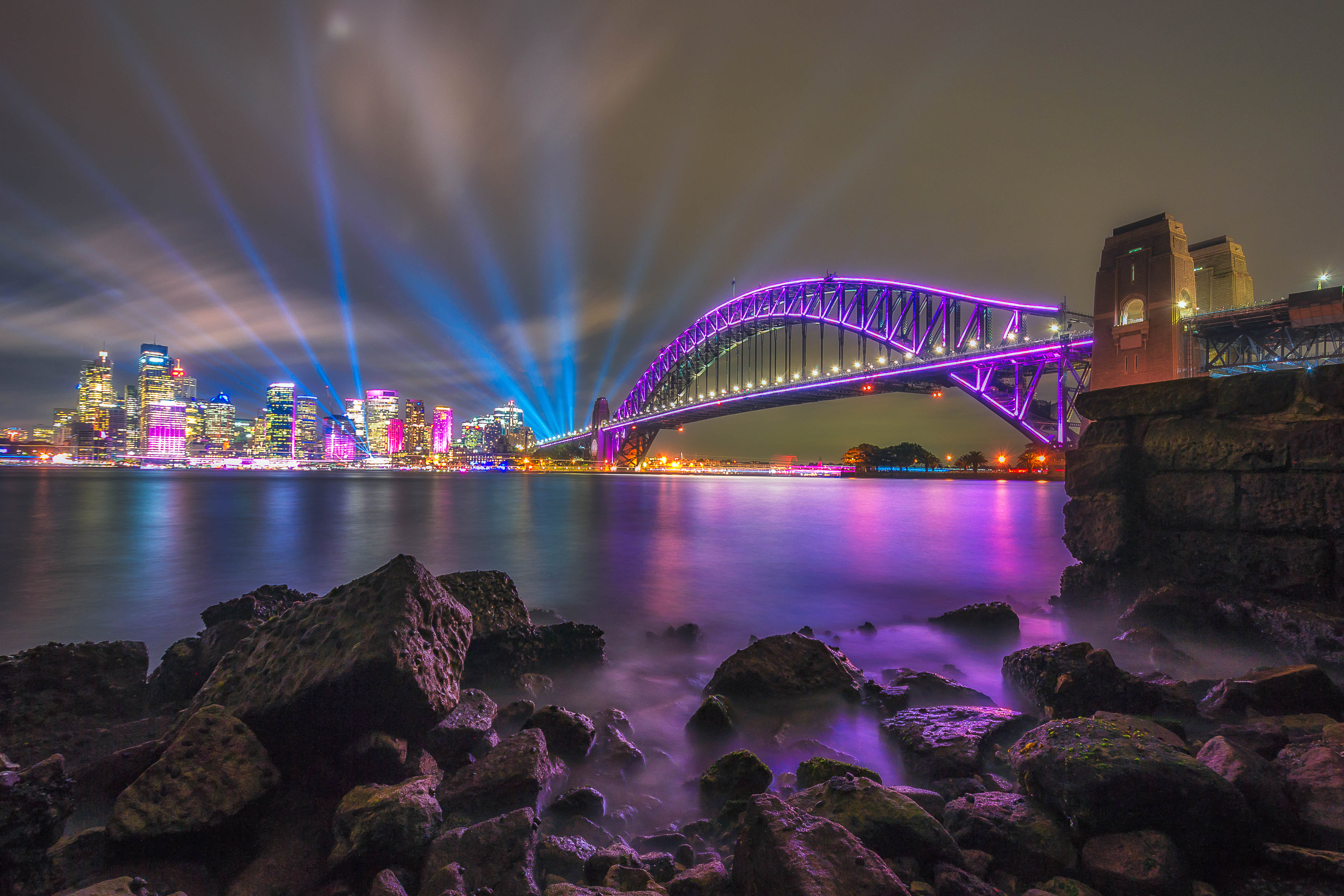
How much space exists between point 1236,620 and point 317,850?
17.1ft

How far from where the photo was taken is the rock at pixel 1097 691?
108 inches

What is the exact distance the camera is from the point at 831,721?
327 centimetres

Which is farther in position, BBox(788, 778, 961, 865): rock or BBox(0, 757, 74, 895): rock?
BBox(788, 778, 961, 865): rock

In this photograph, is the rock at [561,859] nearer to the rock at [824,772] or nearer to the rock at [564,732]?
the rock at [564,732]

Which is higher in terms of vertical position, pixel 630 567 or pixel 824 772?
pixel 824 772

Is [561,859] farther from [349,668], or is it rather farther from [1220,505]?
[1220,505]

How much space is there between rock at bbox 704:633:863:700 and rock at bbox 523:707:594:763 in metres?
1.02

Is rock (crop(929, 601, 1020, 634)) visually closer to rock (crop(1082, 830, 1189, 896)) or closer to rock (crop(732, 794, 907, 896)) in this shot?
rock (crop(1082, 830, 1189, 896))

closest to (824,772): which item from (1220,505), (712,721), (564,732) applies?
(712,721)

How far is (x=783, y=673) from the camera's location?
11.6 feet

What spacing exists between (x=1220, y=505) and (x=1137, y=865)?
344 centimetres

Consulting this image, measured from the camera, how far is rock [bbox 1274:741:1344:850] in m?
1.67

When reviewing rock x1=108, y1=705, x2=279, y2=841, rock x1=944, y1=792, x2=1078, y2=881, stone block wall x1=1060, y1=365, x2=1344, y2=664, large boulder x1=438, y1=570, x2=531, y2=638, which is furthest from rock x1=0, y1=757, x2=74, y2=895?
stone block wall x1=1060, y1=365, x2=1344, y2=664

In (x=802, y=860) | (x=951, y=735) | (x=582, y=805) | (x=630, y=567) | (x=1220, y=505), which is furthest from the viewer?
(x=630, y=567)
